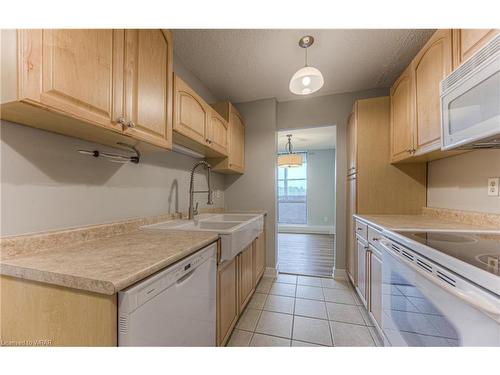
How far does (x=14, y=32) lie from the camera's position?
65cm

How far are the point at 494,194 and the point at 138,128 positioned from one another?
2.24m

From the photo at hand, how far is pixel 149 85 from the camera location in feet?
3.74

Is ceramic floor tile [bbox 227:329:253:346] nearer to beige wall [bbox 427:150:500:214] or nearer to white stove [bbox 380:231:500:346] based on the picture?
white stove [bbox 380:231:500:346]

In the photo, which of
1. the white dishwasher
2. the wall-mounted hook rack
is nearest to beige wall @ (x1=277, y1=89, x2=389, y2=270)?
the white dishwasher

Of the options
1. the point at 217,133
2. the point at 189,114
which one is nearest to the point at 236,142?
the point at 217,133

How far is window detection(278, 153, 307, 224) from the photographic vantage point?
20.1ft

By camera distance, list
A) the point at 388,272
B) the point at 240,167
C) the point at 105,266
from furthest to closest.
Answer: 1. the point at 240,167
2. the point at 388,272
3. the point at 105,266

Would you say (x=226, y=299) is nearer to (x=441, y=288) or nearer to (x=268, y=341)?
(x=268, y=341)

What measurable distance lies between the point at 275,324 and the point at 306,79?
204cm

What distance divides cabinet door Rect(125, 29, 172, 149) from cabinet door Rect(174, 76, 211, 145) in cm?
10

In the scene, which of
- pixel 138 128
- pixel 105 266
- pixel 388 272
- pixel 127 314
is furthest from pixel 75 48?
pixel 388 272
